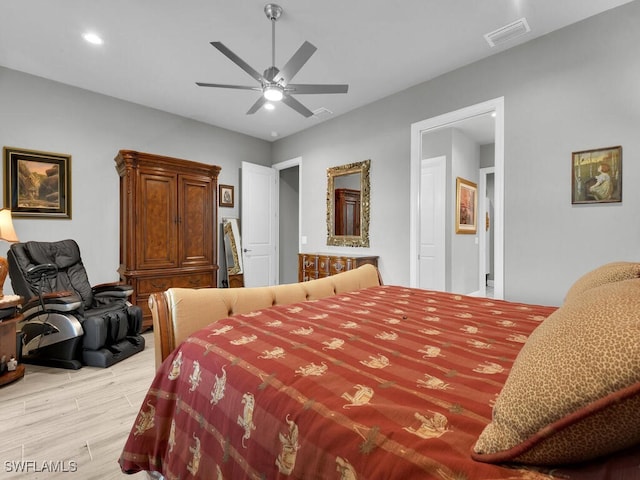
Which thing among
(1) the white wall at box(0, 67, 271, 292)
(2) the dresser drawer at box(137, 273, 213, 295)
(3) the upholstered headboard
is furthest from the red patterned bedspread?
(1) the white wall at box(0, 67, 271, 292)

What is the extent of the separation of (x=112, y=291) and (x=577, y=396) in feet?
12.5

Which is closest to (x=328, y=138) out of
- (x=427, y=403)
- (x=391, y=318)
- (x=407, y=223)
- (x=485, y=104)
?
(x=407, y=223)

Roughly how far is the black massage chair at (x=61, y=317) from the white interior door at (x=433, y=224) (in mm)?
4148

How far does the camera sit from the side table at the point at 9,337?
2484 mm

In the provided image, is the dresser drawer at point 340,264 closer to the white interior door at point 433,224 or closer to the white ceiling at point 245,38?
the white interior door at point 433,224

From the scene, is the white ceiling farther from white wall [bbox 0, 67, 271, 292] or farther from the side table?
the side table

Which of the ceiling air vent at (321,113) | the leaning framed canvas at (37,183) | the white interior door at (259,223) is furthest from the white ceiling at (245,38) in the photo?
the white interior door at (259,223)

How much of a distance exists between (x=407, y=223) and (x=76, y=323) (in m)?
3.52

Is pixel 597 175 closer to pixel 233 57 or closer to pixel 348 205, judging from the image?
pixel 348 205

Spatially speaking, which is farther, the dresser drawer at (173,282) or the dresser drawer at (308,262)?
the dresser drawer at (308,262)

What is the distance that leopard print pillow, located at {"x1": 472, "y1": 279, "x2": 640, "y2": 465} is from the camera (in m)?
0.49

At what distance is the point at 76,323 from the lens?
2.78 m

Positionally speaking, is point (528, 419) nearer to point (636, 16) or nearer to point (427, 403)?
point (427, 403)

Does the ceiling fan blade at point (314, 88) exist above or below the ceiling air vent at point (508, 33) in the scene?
below
